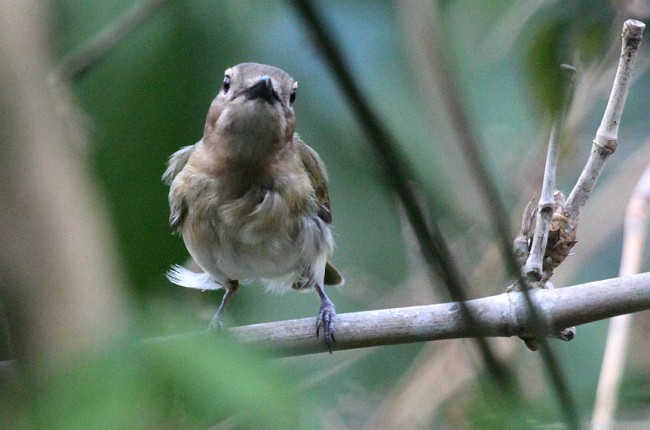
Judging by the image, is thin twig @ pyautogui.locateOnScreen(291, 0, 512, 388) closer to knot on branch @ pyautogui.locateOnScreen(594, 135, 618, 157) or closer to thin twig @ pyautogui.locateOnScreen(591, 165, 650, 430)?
thin twig @ pyautogui.locateOnScreen(591, 165, 650, 430)

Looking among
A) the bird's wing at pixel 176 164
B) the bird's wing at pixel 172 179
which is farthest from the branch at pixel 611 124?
the bird's wing at pixel 176 164

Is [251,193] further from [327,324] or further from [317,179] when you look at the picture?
[327,324]

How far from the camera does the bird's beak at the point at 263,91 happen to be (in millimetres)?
3359

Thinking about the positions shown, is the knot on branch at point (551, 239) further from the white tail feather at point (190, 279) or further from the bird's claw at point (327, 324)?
the white tail feather at point (190, 279)

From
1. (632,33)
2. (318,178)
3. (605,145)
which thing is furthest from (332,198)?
(632,33)

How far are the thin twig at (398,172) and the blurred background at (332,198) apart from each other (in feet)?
0.08

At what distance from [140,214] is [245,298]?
3.70 ft

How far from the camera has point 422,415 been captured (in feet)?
14.6

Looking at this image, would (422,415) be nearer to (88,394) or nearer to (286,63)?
(286,63)

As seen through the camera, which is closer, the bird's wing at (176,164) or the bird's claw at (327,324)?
the bird's claw at (327,324)

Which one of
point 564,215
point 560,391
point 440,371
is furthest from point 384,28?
point 560,391

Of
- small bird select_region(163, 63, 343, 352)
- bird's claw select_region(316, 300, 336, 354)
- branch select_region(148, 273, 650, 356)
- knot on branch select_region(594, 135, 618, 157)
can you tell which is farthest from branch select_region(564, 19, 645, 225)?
small bird select_region(163, 63, 343, 352)

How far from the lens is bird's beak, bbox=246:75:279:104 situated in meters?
3.36

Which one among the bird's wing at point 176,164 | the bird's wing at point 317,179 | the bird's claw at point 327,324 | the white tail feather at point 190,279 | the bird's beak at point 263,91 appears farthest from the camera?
the white tail feather at point 190,279
